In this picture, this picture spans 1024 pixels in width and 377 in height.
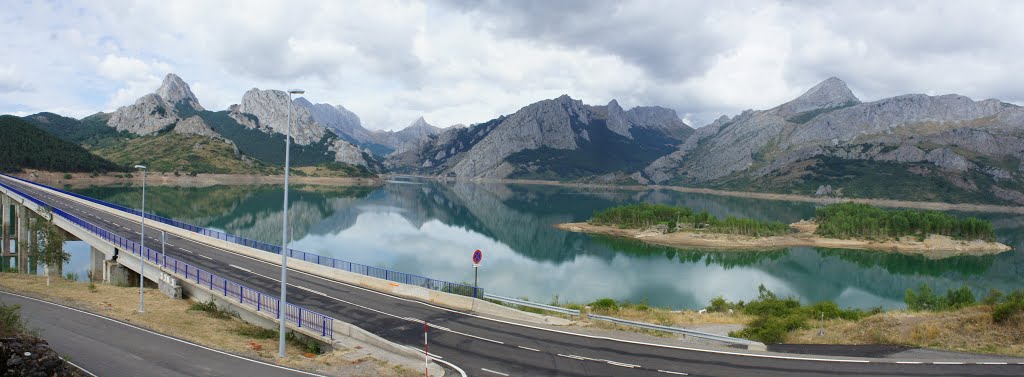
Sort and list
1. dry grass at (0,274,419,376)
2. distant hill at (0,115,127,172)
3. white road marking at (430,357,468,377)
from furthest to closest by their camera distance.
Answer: distant hill at (0,115,127,172)
dry grass at (0,274,419,376)
white road marking at (430,357,468,377)

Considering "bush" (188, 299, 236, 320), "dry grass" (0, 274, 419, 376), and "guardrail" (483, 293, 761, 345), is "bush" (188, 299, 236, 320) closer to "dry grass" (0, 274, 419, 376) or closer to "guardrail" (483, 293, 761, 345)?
"dry grass" (0, 274, 419, 376)

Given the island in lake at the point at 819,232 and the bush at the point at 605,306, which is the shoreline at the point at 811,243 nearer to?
the island in lake at the point at 819,232

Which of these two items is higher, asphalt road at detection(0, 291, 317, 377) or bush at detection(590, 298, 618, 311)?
asphalt road at detection(0, 291, 317, 377)

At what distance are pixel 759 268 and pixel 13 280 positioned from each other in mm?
100018

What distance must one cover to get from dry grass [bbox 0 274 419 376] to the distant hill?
160137mm

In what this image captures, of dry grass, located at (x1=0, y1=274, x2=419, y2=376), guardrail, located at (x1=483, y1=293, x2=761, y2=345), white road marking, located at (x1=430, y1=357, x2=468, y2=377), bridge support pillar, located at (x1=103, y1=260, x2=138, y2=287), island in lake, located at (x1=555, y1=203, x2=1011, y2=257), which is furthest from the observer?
island in lake, located at (x1=555, y1=203, x2=1011, y2=257)

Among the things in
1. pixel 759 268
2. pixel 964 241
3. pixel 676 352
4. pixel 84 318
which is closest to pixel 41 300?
pixel 84 318

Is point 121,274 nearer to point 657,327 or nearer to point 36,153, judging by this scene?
point 657,327

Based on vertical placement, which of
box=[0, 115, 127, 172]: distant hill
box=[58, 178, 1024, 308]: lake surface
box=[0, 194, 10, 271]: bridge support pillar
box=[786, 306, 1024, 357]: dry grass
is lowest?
box=[58, 178, 1024, 308]: lake surface

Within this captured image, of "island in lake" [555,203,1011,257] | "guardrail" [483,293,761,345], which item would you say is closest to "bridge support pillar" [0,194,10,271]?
"guardrail" [483,293,761,345]

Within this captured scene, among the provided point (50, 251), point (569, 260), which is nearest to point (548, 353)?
point (50, 251)

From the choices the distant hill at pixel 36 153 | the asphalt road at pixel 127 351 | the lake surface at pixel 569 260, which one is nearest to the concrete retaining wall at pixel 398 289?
the asphalt road at pixel 127 351

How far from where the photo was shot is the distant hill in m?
162

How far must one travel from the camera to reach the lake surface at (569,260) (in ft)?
237
